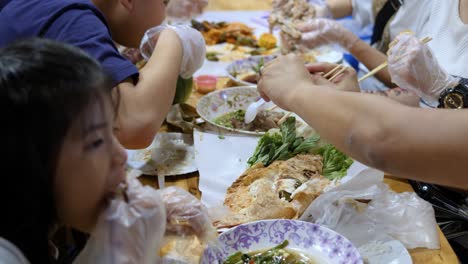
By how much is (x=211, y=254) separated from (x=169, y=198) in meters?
0.20

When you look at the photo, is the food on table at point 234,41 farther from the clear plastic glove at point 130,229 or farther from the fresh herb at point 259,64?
the clear plastic glove at point 130,229

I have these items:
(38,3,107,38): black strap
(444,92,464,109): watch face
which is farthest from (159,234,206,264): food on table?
(444,92,464,109): watch face

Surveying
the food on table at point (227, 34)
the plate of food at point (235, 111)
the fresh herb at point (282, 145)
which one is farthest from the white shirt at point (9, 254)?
the food on table at point (227, 34)

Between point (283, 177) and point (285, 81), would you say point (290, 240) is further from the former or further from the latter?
point (285, 81)

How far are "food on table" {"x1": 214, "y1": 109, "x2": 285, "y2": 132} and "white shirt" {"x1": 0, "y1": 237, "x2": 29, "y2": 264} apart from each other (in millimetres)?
996

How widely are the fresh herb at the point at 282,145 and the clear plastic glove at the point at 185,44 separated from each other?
31 cm

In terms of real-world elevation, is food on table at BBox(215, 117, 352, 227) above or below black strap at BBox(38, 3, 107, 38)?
below

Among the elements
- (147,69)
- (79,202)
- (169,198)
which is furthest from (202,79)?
(79,202)

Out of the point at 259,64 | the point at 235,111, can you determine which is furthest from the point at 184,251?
the point at 259,64

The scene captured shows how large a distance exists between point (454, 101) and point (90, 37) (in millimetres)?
1030

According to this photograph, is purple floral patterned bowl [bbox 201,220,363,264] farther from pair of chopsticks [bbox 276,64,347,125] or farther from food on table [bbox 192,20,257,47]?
Result: food on table [bbox 192,20,257,47]

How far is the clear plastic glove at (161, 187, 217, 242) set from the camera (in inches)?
35.8

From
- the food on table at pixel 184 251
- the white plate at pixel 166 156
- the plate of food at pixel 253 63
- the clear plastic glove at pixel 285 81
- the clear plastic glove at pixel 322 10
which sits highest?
the clear plastic glove at pixel 285 81

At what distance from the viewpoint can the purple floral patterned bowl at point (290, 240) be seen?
1083 millimetres
